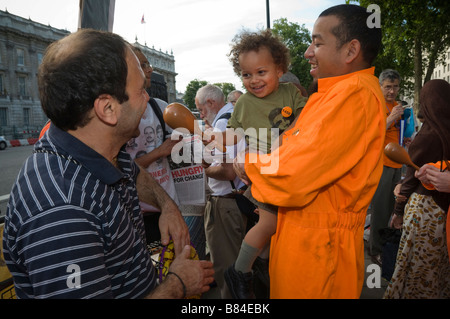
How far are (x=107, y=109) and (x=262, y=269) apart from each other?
5.89 feet

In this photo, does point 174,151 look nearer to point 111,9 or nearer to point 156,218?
point 156,218

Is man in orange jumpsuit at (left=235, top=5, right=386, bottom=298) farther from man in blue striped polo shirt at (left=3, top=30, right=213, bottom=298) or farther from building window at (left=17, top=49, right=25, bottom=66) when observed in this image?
building window at (left=17, top=49, right=25, bottom=66)

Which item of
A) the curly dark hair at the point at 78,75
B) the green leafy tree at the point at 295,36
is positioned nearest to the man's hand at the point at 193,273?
the curly dark hair at the point at 78,75

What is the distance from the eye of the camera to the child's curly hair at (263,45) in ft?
8.32

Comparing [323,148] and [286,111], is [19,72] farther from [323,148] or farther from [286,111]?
[323,148]

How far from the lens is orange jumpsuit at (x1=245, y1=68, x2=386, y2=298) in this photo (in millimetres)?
1213

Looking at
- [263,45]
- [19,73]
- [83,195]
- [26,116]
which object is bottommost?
[83,195]

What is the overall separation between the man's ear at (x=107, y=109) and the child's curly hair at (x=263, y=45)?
5.11ft

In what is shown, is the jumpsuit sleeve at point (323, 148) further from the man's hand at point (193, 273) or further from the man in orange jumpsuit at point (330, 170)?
the man's hand at point (193, 273)

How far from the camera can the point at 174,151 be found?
8.73 feet

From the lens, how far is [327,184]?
4.10 ft

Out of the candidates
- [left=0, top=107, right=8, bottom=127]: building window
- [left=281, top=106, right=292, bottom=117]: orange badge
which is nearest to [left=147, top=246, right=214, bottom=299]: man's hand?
[left=281, top=106, right=292, bottom=117]: orange badge

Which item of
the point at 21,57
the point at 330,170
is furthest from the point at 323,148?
the point at 21,57

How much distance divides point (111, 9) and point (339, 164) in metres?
2.55
